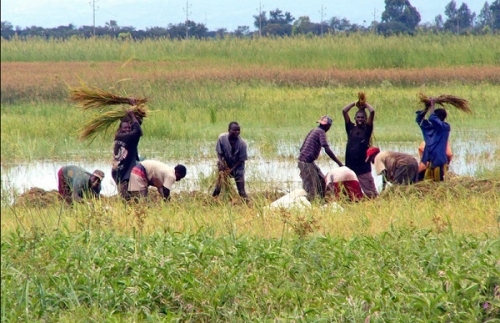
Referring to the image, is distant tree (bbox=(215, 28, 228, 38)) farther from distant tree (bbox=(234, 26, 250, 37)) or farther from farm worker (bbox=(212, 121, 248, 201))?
farm worker (bbox=(212, 121, 248, 201))

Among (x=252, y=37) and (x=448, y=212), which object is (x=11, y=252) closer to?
(x=448, y=212)

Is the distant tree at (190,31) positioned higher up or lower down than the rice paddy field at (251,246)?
higher up

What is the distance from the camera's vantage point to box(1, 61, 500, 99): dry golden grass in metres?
15.7

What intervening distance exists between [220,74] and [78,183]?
969 centimetres

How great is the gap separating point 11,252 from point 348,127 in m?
4.98

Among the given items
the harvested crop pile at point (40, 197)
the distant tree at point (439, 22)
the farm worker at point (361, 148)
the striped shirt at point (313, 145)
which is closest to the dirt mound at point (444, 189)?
the farm worker at point (361, 148)

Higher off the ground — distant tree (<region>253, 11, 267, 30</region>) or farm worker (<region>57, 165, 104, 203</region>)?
distant tree (<region>253, 11, 267, 30</region>)

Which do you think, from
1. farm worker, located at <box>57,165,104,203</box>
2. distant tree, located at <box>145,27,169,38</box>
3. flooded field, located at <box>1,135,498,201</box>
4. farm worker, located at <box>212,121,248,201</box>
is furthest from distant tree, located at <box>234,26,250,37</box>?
farm worker, located at <box>57,165,104,203</box>

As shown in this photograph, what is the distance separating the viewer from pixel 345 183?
8.45 m

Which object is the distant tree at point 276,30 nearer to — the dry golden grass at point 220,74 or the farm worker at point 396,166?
the dry golden grass at point 220,74

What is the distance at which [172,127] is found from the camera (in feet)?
48.9

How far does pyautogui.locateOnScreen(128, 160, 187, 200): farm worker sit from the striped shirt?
125cm

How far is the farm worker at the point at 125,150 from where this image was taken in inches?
338

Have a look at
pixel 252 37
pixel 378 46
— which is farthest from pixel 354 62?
pixel 252 37
